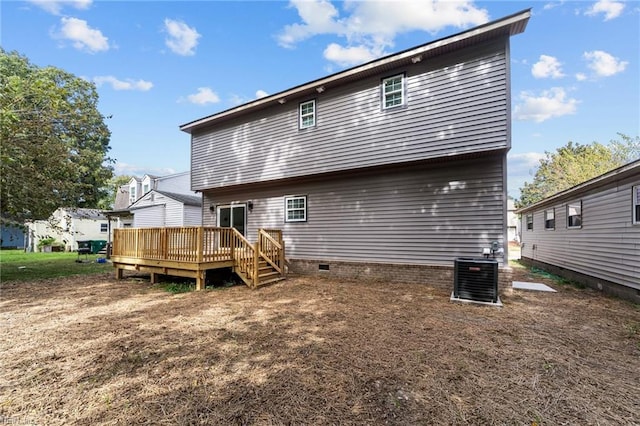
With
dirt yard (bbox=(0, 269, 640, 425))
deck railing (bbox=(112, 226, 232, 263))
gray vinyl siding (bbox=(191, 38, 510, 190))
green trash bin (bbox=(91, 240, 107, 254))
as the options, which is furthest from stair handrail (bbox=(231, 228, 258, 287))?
green trash bin (bbox=(91, 240, 107, 254))

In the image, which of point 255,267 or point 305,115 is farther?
point 305,115

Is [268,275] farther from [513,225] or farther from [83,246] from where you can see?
[513,225]

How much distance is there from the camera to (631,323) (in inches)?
192

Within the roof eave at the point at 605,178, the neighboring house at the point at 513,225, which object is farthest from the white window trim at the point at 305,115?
the neighboring house at the point at 513,225

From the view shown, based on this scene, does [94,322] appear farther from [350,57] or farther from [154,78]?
[350,57]

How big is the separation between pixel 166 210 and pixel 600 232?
20.6 m

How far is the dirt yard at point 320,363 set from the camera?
242 cm

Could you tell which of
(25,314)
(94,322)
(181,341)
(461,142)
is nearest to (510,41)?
(461,142)

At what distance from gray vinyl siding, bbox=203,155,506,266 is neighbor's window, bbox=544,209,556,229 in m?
6.96

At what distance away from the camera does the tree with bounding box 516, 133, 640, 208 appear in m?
23.3

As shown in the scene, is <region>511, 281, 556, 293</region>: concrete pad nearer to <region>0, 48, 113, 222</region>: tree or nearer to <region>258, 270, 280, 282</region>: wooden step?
<region>258, 270, 280, 282</region>: wooden step

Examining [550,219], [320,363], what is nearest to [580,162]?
[550,219]

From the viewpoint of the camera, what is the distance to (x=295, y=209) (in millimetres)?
10250

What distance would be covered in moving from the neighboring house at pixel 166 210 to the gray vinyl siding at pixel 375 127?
7.30 metres
